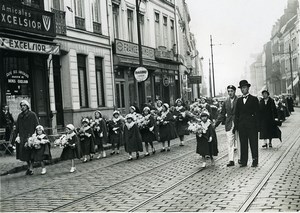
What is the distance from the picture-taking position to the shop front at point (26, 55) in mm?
18484

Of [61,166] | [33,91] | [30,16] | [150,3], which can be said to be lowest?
[61,166]

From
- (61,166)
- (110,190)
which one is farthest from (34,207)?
(61,166)

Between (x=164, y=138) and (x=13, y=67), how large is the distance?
21.8 feet

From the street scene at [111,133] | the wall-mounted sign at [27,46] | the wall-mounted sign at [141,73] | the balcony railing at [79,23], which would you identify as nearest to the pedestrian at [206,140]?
the street scene at [111,133]

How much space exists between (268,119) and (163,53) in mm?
22382

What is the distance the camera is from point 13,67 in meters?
19.7

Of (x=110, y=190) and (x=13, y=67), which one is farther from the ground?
(x=13, y=67)

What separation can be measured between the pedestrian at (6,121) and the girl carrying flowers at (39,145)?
18.9ft

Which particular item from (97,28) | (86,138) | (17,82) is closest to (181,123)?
(86,138)

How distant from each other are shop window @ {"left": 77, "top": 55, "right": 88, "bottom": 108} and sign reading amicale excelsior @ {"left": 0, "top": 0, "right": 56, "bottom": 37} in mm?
4177

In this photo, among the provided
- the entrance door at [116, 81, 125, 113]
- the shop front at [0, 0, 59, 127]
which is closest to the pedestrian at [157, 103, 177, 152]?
the shop front at [0, 0, 59, 127]

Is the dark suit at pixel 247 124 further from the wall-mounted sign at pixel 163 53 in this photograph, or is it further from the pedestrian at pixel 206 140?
the wall-mounted sign at pixel 163 53

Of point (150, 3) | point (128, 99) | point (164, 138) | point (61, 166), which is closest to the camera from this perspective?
point (61, 166)

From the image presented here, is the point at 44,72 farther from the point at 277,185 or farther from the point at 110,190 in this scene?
the point at 277,185
